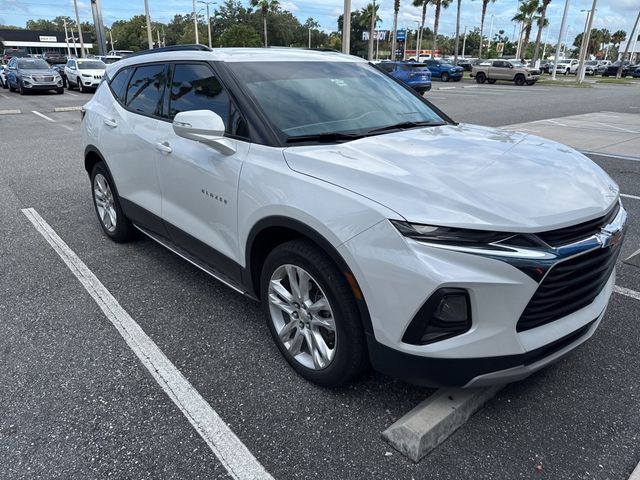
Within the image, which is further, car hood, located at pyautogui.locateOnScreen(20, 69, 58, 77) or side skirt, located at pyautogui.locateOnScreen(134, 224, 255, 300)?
car hood, located at pyautogui.locateOnScreen(20, 69, 58, 77)

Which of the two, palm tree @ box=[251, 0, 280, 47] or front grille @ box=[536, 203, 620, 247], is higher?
palm tree @ box=[251, 0, 280, 47]

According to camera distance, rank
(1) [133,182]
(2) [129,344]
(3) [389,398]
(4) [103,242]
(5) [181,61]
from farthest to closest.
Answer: (4) [103,242] → (1) [133,182] → (5) [181,61] → (2) [129,344] → (3) [389,398]

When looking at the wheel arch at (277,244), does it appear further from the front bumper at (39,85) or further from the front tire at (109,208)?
the front bumper at (39,85)

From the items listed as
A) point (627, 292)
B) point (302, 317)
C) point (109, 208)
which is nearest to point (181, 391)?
point (302, 317)

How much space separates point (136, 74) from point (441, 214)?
335 cm

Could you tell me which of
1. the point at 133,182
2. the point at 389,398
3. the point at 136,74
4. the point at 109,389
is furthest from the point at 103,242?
the point at 389,398

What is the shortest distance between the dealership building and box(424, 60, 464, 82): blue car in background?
79.6 m

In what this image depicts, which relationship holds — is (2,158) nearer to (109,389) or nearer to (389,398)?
(109,389)

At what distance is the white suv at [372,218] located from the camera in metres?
2.08

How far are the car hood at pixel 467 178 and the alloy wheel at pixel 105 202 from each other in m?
2.81

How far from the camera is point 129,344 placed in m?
3.23

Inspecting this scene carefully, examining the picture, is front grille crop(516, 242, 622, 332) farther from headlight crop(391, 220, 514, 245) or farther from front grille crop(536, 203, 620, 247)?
headlight crop(391, 220, 514, 245)

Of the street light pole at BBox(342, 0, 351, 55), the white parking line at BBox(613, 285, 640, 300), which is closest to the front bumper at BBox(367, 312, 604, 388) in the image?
the white parking line at BBox(613, 285, 640, 300)

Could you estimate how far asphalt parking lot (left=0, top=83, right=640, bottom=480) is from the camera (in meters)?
2.28
